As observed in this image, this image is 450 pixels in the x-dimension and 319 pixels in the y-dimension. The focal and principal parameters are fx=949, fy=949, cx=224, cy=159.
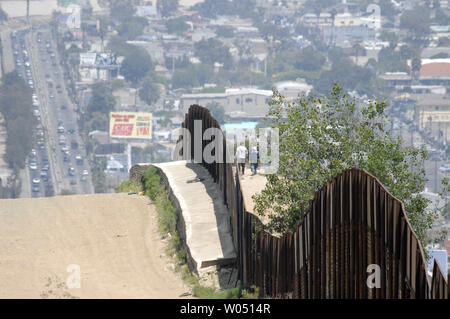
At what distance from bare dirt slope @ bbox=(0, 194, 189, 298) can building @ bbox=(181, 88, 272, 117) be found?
133 m

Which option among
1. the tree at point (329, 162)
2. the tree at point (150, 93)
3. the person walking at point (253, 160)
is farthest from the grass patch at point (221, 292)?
the tree at point (150, 93)

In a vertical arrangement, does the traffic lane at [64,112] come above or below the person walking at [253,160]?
below

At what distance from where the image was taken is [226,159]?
45.1 feet

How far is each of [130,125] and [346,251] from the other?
130646mm

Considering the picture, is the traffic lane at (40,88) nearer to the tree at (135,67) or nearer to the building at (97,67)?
the building at (97,67)

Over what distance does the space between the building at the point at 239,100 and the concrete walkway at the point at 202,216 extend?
133 metres

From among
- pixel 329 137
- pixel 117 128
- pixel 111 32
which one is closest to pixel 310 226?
pixel 329 137

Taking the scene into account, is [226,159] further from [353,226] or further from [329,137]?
[353,226]

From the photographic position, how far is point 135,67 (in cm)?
16538

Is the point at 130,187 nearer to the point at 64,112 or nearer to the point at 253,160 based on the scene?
the point at 253,160

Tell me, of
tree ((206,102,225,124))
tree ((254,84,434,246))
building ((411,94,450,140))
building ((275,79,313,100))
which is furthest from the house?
tree ((254,84,434,246))

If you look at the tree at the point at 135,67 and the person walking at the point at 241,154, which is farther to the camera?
the tree at the point at 135,67

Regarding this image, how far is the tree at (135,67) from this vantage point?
16550 cm
